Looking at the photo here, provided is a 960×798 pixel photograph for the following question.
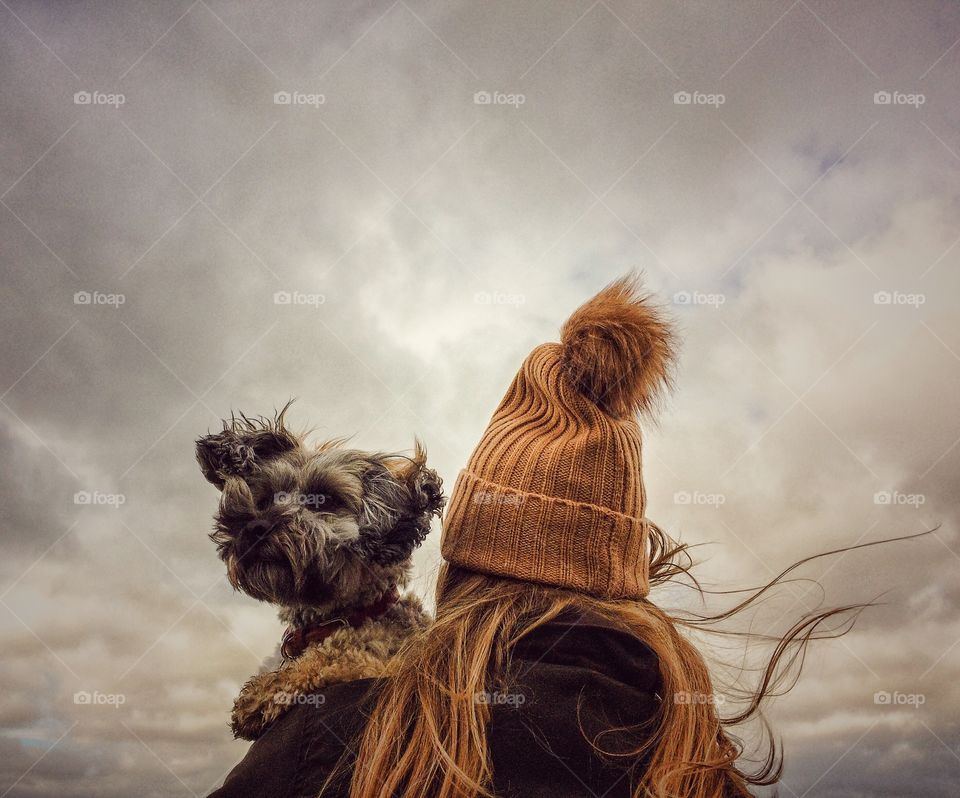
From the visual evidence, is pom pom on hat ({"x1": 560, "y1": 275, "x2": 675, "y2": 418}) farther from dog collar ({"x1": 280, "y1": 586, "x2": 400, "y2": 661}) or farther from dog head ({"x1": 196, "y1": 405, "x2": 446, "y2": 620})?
dog collar ({"x1": 280, "y1": 586, "x2": 400, "y2": 661})

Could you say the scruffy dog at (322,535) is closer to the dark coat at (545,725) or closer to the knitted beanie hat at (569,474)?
the knitted beanie hat at (569,474)

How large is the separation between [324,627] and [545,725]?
2.47 ft

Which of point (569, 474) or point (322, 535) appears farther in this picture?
point (322, 535)

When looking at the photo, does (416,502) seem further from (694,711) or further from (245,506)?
(694,711)

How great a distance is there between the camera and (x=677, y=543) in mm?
2564

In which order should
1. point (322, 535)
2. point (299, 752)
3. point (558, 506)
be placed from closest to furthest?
1. point (299, 752)
2. point (558, 506)
3. point (322, 535)

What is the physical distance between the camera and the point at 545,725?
5.52ft

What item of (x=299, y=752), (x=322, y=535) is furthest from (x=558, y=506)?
(x=299, y=752)

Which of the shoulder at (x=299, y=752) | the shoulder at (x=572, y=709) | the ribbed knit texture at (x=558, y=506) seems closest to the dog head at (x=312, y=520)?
the ribbed knit texture at (x=558, y=506)

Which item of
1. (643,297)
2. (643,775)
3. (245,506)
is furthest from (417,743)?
(643,297)

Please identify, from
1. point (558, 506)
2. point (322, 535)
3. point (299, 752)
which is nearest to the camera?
point (299, 752)

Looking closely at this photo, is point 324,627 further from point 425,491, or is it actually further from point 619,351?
point 619,351

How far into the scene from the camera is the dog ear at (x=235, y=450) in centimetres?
221

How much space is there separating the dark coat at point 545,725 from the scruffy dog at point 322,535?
0.37 meters
